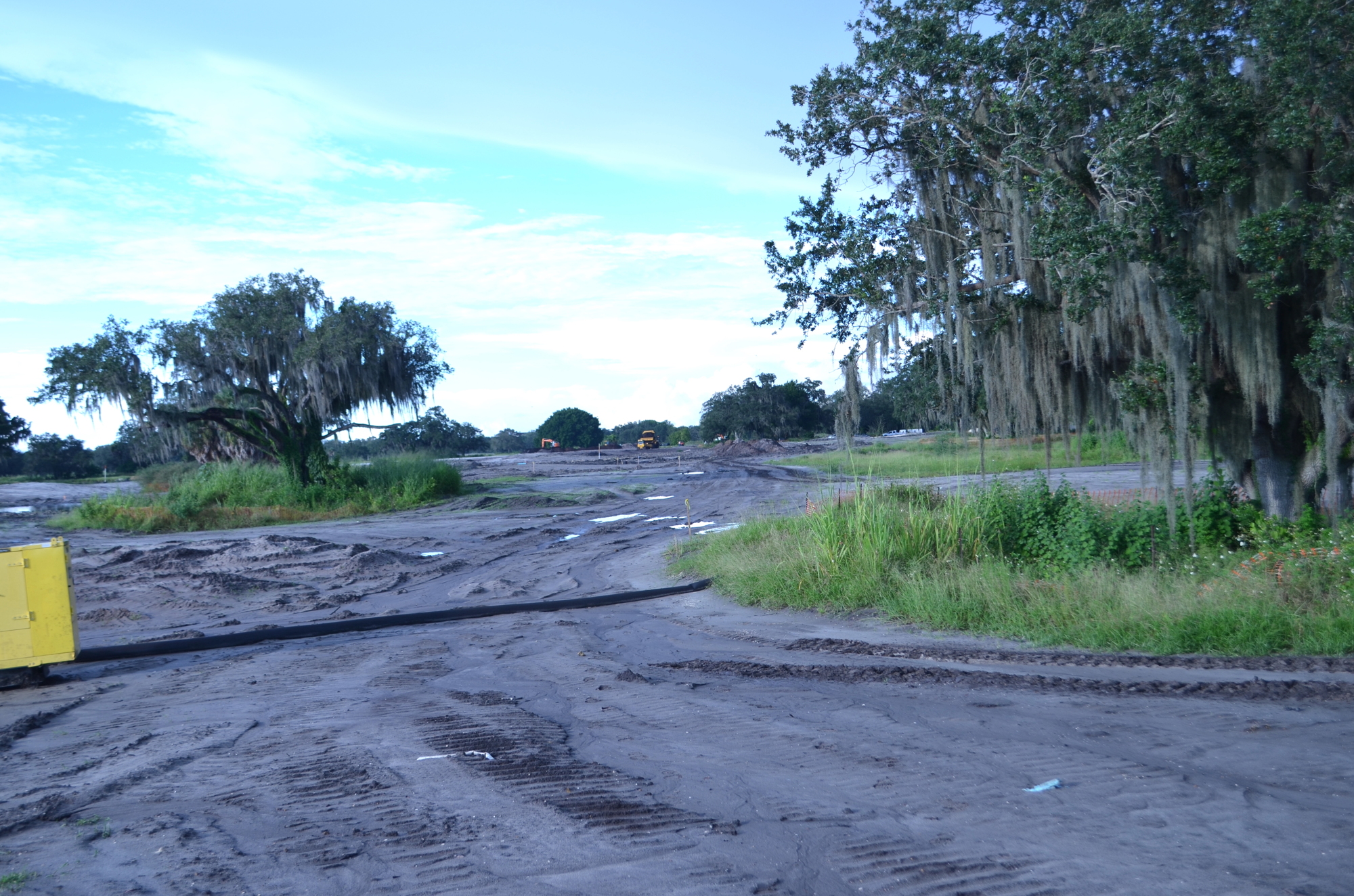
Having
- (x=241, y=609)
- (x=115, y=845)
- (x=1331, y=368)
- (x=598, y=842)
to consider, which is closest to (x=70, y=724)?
(x=115, y=845)

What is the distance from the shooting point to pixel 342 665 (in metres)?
9.77

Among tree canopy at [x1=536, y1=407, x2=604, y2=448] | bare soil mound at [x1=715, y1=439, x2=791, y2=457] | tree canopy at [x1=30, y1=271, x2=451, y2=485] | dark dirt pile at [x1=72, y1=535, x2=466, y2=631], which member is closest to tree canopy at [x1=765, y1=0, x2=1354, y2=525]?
dark dirt pile at [x1=72, y1=535, x2=466, y2=631]

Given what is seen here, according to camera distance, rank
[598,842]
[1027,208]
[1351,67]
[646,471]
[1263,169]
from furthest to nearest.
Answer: [646,471], [1027,208], [1263,169], [1351,67], [598,842]

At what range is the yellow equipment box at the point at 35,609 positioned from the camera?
29.3 ft

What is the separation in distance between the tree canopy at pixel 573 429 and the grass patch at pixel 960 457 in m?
59.9

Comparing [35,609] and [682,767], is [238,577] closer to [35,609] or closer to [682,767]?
[35,609]

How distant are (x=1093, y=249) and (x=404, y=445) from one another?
226ft

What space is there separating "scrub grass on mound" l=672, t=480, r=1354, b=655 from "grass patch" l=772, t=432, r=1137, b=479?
3.29ft

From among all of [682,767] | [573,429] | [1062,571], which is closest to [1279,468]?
[1062,571]

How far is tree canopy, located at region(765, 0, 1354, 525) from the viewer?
986cm

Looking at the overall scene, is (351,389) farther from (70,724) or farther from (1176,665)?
(1176,665)

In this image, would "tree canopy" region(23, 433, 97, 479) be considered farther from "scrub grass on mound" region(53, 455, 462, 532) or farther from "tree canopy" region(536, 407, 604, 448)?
"tree canopy" region(536, 407, 604, 448)

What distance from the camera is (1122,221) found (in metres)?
10.2

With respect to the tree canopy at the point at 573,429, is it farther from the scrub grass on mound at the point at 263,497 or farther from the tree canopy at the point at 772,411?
the scrub grass on mound at the point at 263,497
